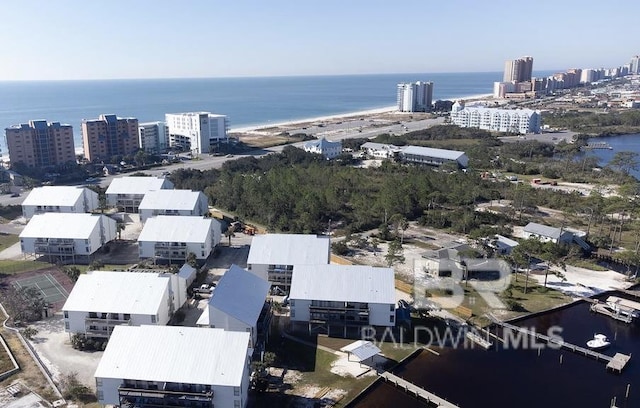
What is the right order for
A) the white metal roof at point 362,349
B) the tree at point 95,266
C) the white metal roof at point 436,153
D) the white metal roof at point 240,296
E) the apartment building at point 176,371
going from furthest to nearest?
1. the white metal roof at point 436,153
2. the tree at point 95,266
3. the white metal roof at point 240,296
4. the white metal roof at point 362,349
5. the apartment building at point 176,371

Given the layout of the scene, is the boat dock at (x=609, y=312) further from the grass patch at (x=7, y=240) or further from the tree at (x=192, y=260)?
the grass patch at (x=7, y=240)

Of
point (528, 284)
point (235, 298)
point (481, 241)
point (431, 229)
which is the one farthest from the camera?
point (431, 229)

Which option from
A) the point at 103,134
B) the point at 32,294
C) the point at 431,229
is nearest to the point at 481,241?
the point at 431,229

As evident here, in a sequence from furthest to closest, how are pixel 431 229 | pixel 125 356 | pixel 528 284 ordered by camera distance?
pixel 431 229 < pixel 528 284 < pixel 125 356

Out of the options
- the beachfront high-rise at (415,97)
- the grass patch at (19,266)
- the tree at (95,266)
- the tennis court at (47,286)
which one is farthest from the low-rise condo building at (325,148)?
the beachfront high-rise at (415,97)

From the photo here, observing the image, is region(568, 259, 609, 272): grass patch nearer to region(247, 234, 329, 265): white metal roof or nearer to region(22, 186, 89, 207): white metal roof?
region(247, 234, 329, 265): white metal roof

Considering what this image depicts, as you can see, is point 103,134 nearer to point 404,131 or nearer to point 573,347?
point 404,131
